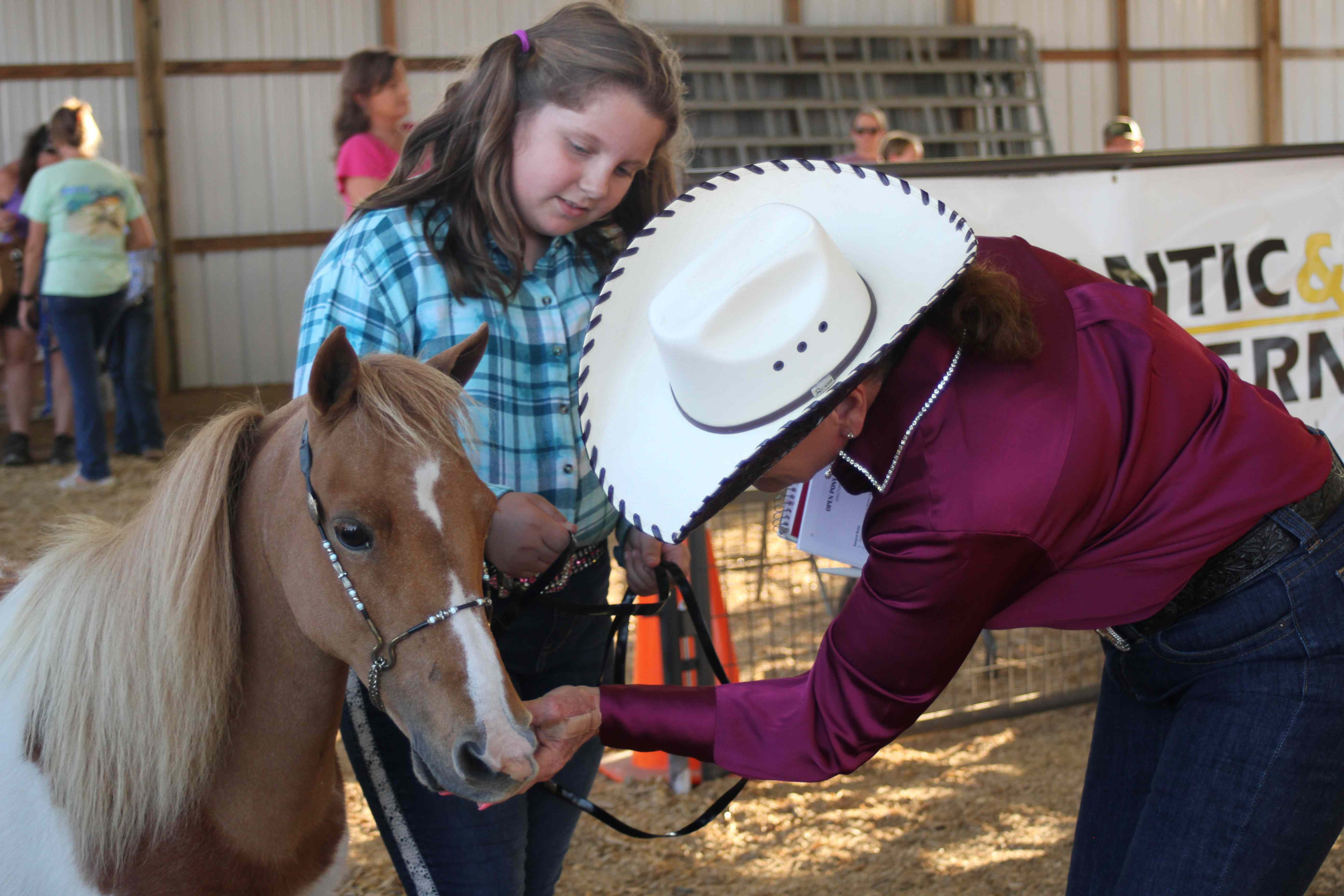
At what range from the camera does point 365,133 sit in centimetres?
511

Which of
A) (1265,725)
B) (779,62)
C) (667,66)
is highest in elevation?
(779,62)

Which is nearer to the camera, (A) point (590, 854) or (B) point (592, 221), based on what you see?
(B) point (592, 221)

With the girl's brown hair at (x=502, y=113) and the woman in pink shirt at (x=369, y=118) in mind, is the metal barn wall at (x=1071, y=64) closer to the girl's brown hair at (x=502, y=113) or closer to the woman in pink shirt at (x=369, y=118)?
the woman in pink shirt at (x=369, y=118)

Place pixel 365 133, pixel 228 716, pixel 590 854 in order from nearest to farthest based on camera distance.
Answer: pixel 228 716 < pixel 590 854 < pixel 365 133

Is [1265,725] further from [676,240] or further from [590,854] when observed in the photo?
[590,854]

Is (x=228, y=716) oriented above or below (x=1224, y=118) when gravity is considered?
below

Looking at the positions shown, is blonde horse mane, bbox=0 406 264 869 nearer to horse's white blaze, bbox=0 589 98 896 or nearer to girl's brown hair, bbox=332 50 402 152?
horse's white blaze, bbox=0 589 98 896

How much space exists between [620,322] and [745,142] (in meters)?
9.43

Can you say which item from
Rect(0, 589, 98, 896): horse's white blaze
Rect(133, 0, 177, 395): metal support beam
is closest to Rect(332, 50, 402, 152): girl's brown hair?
Rect(0, 589, 98, 896): horse's white blaze

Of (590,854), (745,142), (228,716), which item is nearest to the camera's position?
(228,716)

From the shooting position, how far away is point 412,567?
1317 millimetres

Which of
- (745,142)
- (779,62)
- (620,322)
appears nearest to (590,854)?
(620,322)

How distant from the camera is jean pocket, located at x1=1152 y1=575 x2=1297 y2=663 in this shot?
4.47 ft

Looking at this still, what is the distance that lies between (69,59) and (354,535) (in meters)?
9.87
